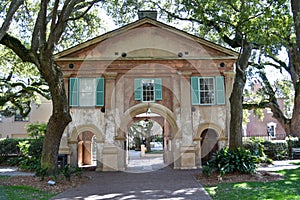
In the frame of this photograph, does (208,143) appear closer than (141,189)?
No

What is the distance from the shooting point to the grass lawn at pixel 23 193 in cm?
995

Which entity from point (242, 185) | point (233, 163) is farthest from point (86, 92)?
point (242, 185)

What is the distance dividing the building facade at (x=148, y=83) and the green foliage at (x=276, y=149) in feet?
14.3

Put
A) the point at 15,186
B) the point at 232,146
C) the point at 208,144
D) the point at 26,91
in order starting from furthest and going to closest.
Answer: the point at 26,91 < the point at 208,144 < the point at 232,146 < the point at 15,186

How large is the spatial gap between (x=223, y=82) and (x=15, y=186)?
1309cm

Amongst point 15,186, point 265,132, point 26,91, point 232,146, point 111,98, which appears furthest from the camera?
point 265,132

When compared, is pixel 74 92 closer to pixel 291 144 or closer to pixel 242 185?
pixel 242 185

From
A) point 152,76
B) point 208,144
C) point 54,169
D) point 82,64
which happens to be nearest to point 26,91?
point 82,64

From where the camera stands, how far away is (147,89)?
19.2 metres

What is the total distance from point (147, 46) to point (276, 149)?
11.4 meters

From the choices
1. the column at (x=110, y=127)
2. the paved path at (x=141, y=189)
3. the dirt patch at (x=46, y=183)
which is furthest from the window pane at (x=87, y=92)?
the dirt patch at (x=46, y=183)

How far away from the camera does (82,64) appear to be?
62.8ft

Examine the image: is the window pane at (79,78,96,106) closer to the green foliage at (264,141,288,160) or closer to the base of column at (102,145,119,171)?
the base of column at (102,145,119,171)

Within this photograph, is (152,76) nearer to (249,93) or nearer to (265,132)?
(249,93)
